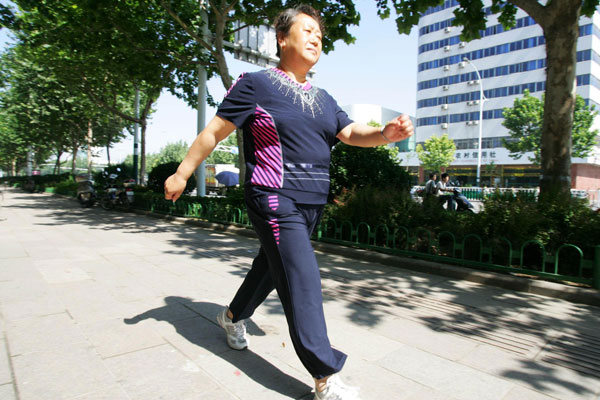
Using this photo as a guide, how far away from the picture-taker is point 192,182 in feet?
57.8

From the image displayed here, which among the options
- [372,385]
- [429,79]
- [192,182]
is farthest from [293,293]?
[429,79]

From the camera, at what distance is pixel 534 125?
38.9 m

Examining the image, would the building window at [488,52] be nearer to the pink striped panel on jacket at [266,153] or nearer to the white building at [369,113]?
the white building at [369,113]

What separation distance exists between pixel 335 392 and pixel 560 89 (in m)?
5.68

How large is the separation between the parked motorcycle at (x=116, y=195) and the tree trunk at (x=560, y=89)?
1289cm

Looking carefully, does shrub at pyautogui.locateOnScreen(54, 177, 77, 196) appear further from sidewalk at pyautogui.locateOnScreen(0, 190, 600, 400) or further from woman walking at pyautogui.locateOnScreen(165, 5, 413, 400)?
woman walking at pyautogui.locateOnScreen(165, 5, 413, 400)

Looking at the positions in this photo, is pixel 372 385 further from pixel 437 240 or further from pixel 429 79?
pixel 429 79

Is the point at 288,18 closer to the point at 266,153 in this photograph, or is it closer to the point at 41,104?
the point at 266,153

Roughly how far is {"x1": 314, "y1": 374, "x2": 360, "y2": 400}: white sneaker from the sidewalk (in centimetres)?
18

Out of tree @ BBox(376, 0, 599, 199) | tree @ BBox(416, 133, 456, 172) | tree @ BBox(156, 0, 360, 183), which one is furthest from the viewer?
tree @ BBox(416, 133, 456, 172)

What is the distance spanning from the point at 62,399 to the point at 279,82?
77.9 inches

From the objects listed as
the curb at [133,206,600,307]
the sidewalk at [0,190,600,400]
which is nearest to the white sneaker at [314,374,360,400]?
the sidewalk at [0,190,600,400]

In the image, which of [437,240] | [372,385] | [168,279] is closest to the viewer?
[372,385]

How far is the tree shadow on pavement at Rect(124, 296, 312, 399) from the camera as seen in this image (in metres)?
2.15
